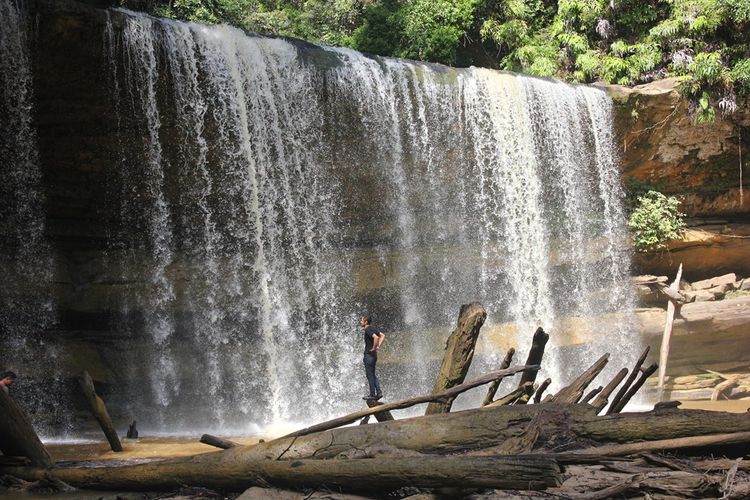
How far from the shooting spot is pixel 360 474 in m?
4.40

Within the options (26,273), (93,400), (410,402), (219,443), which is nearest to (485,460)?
(410,402)

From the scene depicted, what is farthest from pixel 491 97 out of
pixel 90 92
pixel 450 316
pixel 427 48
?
pixel 90 92

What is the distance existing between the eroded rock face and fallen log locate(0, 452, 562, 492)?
15.5 metres

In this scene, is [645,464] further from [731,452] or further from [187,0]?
[187,0]

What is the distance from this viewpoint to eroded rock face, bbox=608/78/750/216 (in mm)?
18203

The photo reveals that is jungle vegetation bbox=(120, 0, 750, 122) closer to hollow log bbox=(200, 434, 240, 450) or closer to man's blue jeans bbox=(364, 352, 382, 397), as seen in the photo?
man's blue jeans bbox=(364, 352, 382, 397)

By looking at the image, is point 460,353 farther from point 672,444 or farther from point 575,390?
point 672,444

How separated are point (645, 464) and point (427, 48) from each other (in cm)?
2028

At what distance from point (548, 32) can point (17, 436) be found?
20485 millimetres

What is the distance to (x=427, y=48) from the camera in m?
23.4

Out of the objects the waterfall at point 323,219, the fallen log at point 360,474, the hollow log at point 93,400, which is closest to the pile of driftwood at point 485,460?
the fallen log at point 360,474

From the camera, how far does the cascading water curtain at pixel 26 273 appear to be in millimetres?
13445

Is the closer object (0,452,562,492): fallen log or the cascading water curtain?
(0,452,562,492): fallen log

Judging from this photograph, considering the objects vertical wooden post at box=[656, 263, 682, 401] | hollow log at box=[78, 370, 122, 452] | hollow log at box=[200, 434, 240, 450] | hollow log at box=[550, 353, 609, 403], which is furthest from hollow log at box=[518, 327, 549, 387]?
vertical wooden post at box=[656, 263, 682, 401]
